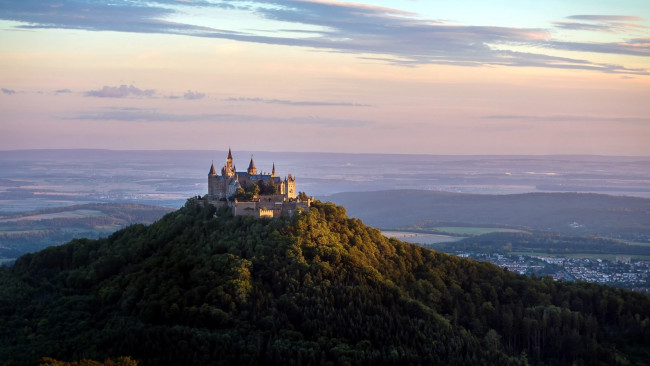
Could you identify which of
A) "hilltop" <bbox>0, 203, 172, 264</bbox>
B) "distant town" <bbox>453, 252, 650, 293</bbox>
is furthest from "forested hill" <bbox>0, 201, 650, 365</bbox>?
"hilltop" <bbox>0, 203, 172, 264</bbox>

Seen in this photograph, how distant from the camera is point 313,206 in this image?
280 feet

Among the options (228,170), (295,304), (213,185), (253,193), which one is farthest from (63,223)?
(295,304)

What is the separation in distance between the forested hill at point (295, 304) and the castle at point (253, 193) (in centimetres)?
170

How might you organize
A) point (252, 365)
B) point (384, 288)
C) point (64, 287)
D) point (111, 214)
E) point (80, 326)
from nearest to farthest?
1. point (252, 365)
2. point (80, 326)
3. point (384, 288)
4. point (64, 287)
5. point (111, 214)

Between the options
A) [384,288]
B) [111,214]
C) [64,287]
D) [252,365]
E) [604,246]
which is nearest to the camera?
[252,365]

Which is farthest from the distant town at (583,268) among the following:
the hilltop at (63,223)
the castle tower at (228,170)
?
the hilltop at (63,223)

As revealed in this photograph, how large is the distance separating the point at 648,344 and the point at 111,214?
12937 cm

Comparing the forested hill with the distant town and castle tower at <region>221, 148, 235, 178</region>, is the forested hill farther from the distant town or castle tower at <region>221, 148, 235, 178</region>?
the distant town

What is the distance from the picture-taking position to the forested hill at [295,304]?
214ft

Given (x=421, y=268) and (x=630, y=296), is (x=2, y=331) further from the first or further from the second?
(x=630, y=296)

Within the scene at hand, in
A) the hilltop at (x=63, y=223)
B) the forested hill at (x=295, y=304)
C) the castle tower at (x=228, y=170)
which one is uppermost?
the castle tower at (x=228, y=170)

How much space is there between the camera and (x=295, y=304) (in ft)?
229

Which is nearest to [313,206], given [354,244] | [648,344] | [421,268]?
[354,244]

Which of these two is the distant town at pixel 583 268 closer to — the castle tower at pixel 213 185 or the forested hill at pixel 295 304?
the forested hill at pixel 295 304
